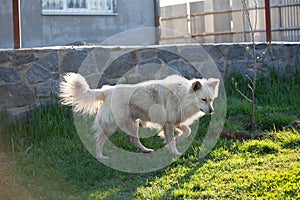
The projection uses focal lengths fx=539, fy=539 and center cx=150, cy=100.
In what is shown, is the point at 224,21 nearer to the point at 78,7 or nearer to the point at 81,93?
the point at 78,7

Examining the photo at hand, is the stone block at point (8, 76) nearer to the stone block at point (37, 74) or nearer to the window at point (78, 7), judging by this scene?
the stone block at point (37, 74)

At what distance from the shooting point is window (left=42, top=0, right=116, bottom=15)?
13.7 m

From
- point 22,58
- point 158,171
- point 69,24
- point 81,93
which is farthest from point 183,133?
point 69,24

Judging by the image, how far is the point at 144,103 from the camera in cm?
650

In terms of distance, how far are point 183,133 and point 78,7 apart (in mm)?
8286

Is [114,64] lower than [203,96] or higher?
higher

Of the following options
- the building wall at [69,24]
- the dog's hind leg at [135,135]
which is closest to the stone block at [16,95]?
the dog's hind leg at [135,135]

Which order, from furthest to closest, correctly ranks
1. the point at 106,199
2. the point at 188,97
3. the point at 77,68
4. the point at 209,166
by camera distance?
1. the point at 77,68
2. the point at 188,97
3. the point at 209,166
4. the point at 106,199

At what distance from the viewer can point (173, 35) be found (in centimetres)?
2009

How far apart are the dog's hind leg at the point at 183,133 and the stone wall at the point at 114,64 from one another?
173 cm

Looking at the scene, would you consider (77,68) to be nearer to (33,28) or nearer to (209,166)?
(209,166)

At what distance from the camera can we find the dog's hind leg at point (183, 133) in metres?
6.79

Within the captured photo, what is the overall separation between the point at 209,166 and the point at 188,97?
93 centimetres

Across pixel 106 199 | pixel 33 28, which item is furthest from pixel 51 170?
pixel 33 28
